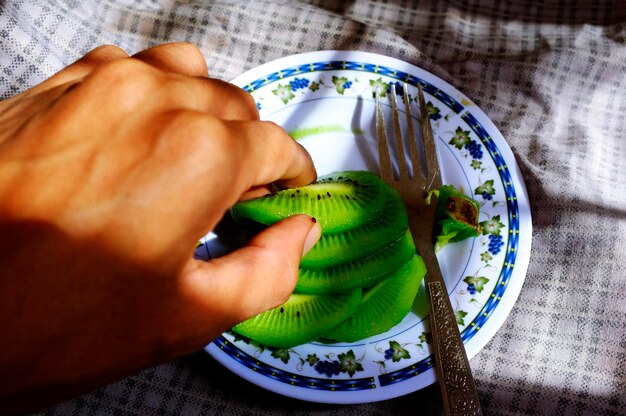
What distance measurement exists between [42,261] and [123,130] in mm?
163

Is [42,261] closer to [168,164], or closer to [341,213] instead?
[168,164]

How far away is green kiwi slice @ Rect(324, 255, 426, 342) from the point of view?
38.7 inches

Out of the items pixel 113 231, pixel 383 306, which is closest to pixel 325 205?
pixel 383 306

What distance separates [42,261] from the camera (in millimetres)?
622

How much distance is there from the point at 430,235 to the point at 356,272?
0.59 ft

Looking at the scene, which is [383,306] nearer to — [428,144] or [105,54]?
[428,144]

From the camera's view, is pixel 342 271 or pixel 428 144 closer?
pixel 342 271

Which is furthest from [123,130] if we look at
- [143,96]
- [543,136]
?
[543,136]

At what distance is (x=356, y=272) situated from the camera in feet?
3.19

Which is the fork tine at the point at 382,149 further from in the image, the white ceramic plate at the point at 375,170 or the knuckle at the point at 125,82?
the knuckle at the point at 125,82

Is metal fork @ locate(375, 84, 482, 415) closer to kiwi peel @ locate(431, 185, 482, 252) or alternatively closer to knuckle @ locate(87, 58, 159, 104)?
kiwi peel @ locate(431, 185, 482, 252)

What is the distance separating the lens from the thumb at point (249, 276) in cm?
71

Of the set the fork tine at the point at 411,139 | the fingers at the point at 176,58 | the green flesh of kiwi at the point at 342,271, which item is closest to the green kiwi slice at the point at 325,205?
the green flesh of kiwi at the point at 342,271

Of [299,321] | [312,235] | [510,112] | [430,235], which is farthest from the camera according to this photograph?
[510,112]
